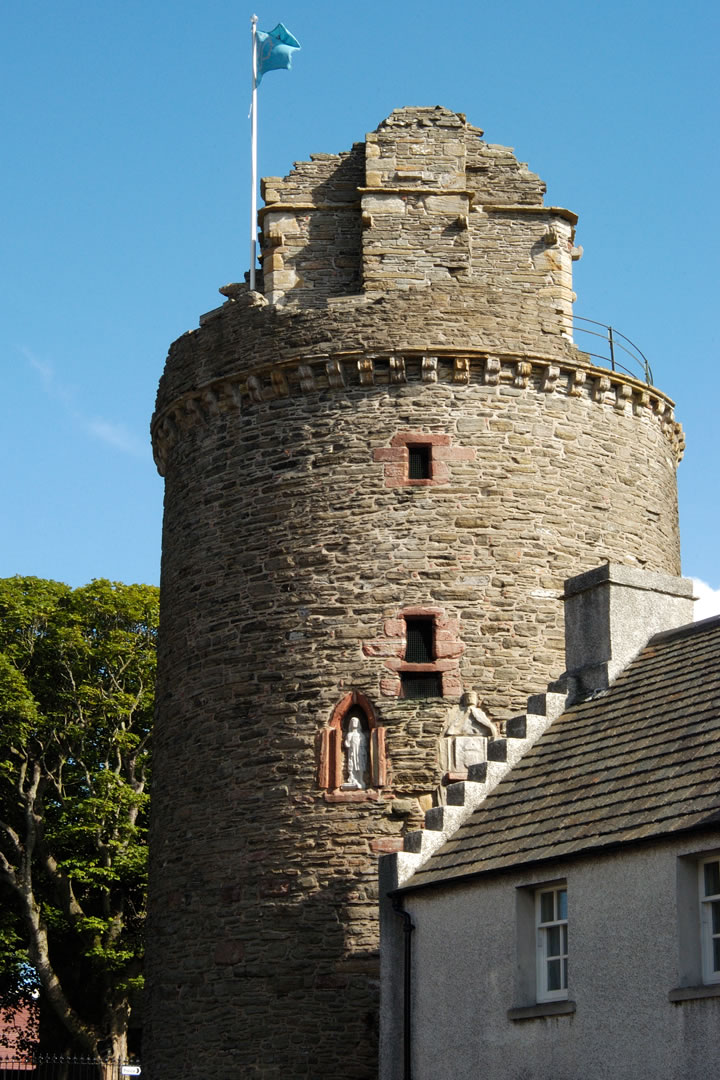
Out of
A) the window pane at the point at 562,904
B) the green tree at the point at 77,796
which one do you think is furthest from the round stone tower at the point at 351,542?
the green tree at the point at 77,796

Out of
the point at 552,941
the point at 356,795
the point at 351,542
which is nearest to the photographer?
the point at 552,941

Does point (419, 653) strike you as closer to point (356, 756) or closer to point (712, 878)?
point (356, 756)

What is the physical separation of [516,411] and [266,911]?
7.04 meters

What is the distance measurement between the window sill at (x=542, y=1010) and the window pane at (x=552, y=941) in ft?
1.42

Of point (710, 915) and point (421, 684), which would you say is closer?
point (710, 915)

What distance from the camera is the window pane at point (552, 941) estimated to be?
13484mm

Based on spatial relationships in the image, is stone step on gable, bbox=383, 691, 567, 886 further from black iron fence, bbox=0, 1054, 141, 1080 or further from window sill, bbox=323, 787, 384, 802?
black iron fence, bbox=0, 1054, 141, 1080

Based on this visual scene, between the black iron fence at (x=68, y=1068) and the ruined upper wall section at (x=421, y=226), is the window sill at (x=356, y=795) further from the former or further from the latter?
the black iron fence at (x=68, y=1068)

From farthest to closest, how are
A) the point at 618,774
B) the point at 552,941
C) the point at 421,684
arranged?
1. the point at 421,684
2. the point at 618,774
3. the point at 552,941

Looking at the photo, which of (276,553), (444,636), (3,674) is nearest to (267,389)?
(276,553)

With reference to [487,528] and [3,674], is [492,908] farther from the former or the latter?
[3,674]

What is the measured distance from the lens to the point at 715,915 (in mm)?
11922

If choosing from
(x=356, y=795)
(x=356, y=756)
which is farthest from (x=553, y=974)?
(x=356, y=756)

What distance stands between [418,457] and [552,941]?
7.95 meters
